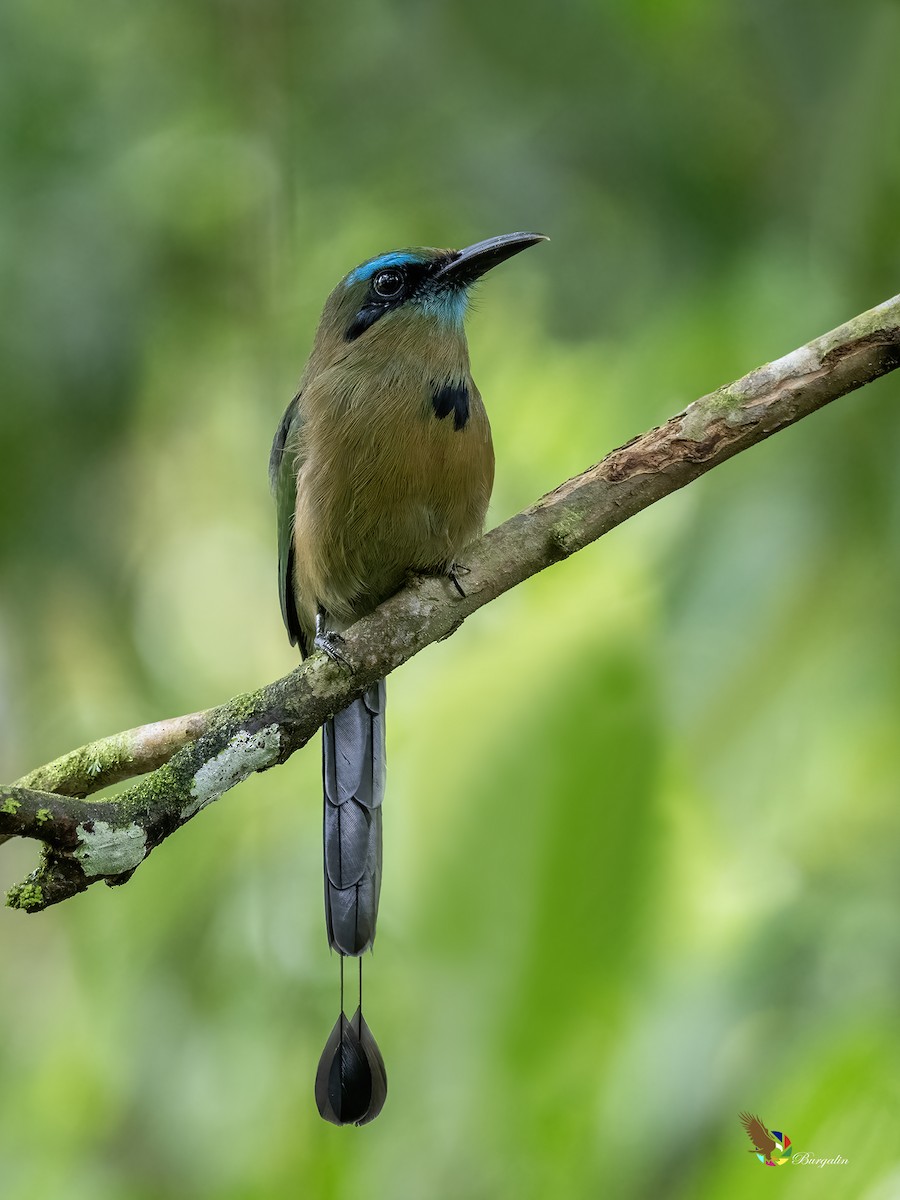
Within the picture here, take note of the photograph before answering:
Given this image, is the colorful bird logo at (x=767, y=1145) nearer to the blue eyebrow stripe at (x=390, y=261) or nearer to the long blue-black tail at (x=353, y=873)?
the long blue-black tail at (x=353, y=873)

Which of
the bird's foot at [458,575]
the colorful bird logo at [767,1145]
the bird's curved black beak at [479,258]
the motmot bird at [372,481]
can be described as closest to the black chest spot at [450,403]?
the motmot bird at [372,481]

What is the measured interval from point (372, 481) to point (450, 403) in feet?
0.74

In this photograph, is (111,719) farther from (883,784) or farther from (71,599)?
(883,784)

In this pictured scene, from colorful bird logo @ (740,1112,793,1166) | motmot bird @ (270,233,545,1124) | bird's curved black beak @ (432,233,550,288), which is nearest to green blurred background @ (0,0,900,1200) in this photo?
colorful bird logo @ (740,1112,793,1166)

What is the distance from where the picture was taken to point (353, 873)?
2.72 metres

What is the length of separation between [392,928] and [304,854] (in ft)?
1.68

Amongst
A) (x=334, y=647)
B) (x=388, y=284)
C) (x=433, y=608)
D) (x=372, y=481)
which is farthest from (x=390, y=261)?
(x=334, y=647)

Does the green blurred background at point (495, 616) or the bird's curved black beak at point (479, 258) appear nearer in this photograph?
the green blurred background at point (495, 616)

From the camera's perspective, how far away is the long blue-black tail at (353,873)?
243cm

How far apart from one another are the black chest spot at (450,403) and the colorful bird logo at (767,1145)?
1422 mm

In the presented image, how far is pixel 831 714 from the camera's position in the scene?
2.25m

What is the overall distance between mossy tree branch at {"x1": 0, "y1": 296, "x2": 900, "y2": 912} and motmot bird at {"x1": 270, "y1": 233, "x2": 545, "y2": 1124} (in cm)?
23

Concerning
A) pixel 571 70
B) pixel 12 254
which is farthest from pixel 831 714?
pixel 12 254

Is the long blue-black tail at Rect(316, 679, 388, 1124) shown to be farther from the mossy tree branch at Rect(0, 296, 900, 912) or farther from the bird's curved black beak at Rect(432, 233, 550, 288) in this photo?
the bird's curved black beak at Rect(432, 233, 550, 288)
